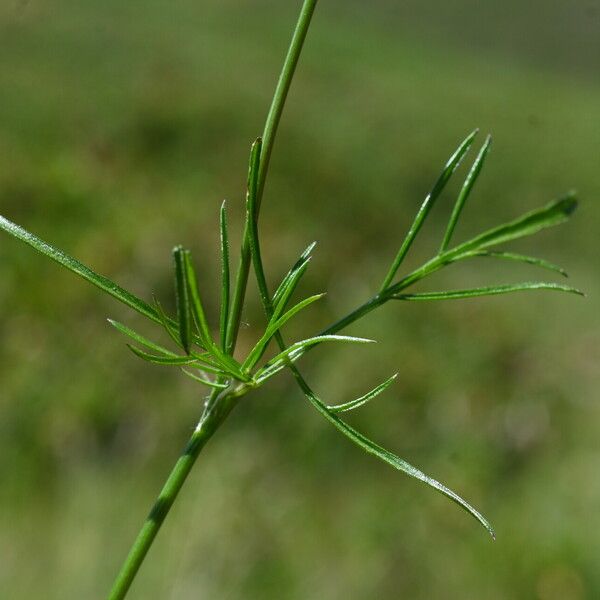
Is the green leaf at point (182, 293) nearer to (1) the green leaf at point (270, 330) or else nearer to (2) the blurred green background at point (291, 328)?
(1) the green leaf at point (270, 330)

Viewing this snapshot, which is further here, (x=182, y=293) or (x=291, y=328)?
(x=291, y=328)

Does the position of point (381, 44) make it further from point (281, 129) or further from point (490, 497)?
point (490, 497)

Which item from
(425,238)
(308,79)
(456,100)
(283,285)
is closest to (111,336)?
(425,238)

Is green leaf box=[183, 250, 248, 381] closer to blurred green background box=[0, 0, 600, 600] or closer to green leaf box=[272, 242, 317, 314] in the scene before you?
green leaf box=[272, 242, 317, 314]

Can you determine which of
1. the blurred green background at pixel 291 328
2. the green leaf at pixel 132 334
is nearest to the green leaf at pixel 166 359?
the green leaf at pixel 132 334

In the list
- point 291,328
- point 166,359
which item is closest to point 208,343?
point 166,359

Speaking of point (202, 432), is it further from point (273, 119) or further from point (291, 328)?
point (291, 328)
